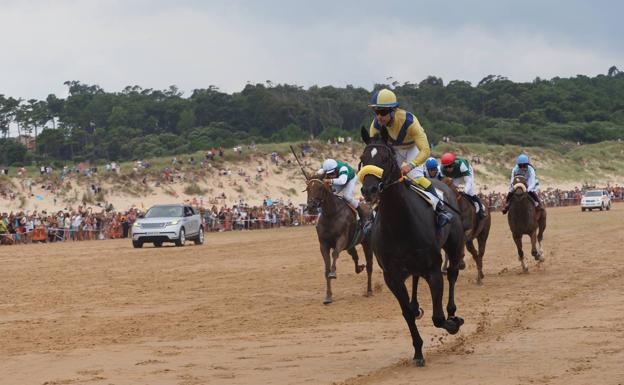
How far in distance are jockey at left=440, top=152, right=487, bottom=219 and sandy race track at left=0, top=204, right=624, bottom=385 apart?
1650 mm

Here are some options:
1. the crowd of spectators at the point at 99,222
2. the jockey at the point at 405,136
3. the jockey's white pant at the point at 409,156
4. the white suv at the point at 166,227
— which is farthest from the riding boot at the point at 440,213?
the crowd of spectators at the point at 99,222

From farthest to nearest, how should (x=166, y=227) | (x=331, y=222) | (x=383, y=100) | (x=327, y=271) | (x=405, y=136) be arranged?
(x=166, y=227) < (x=331, y=222) < (x=327, y=271) < (x=405, y=136) < (x=383, y=100)

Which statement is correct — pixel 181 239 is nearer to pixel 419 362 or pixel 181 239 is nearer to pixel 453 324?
pixel 453 324

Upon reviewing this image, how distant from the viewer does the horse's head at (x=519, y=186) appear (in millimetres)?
20969

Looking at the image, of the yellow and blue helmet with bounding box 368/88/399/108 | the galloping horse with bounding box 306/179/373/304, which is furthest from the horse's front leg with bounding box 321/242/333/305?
the yellow and blue helmet with bounding box 368/88/399/108

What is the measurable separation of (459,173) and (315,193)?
3.11 metres

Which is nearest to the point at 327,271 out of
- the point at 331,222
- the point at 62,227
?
the point at 331,222

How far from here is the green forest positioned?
10302 cm

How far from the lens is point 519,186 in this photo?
2098 cm

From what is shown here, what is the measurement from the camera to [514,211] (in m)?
21.3

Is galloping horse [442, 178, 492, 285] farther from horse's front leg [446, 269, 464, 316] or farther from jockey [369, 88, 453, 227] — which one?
jockey [369, 88, 453, 227]

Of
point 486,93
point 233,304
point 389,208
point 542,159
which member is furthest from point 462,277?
point 486,93

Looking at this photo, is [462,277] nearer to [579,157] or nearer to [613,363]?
[613,363]

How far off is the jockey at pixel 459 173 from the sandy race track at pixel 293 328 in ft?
5.41
